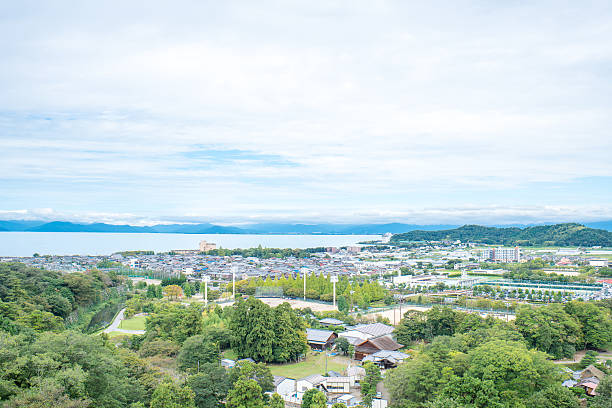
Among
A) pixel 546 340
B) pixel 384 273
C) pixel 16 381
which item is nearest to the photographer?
pixel 16 381

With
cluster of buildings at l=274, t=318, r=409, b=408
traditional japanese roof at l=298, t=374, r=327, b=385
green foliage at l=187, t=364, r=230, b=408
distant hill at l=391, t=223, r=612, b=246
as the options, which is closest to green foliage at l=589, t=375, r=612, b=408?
cluster of buildings at l=274, t=318, r=409, b=408

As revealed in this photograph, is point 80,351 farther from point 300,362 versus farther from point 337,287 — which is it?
point 337,287

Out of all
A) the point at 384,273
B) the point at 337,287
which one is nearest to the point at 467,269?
the point at 384,273

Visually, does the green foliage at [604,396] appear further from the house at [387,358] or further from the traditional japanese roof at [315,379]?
the traditional japanese roof at [315,379]

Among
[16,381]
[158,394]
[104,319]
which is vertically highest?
[16,381]

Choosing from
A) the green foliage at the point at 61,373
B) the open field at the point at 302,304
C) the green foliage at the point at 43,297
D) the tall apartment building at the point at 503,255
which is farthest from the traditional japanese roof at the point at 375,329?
the tall apartment building at the point at 503,255

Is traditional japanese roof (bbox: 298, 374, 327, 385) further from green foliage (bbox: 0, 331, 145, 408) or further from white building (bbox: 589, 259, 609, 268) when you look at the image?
white building (bbox: 589, 259, 609, 268)

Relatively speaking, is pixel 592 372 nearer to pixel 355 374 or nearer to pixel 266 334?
pixel 355 374
